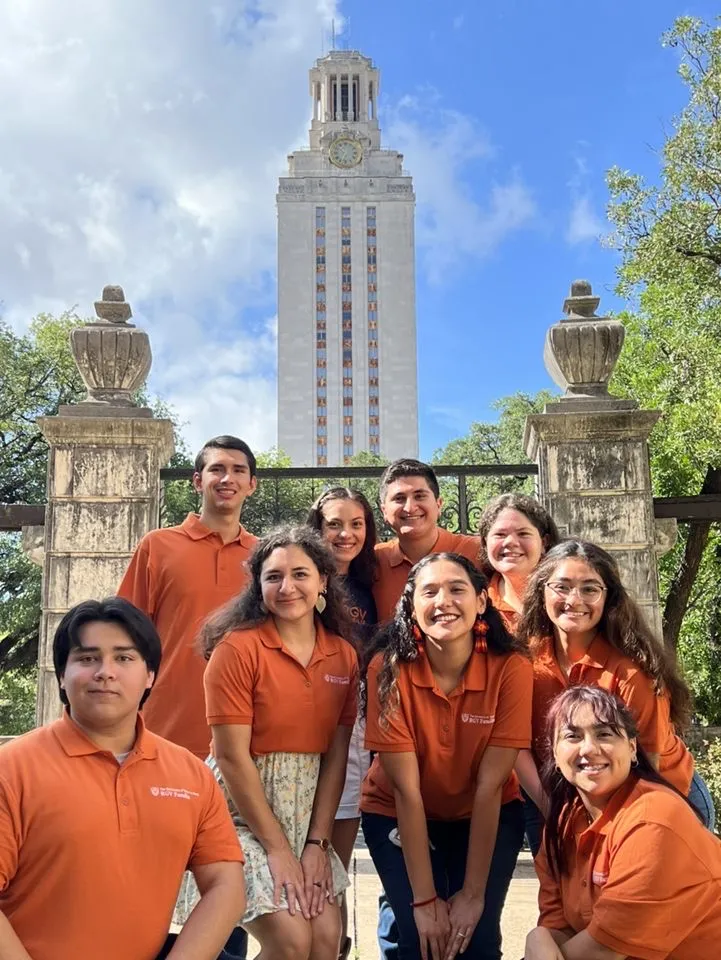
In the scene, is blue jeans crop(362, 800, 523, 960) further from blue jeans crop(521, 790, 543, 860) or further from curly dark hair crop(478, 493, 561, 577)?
curly dark hair crop(478, 493, 561, 577)

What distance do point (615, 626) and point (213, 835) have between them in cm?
143

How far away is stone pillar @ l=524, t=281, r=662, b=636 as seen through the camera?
5387mm

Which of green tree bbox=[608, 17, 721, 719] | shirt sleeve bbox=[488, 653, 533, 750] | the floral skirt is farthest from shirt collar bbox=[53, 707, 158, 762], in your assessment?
green tree bbox=[608, 17, 721, 719]

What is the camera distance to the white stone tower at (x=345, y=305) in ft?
236

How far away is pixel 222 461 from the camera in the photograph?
3.38m

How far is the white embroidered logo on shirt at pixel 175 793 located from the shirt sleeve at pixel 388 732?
0.61 meters

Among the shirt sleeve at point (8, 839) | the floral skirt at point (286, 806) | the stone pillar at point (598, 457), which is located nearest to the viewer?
the shirt sleeve at point (8, 839)

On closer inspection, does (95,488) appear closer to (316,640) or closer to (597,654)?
(316,640)

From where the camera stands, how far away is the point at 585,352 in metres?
5.58

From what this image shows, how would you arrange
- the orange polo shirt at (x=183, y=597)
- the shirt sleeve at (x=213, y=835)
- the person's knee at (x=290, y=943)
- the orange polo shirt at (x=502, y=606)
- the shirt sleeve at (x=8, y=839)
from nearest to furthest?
the shirt sleeve at (x=8, y=839), the shirt sleeve at (x=213, y=835), the person's knee at (x=290, y=943), the orange polo shirt at (x=502, y=606), the orange polo shirt at (x=183, y=597)

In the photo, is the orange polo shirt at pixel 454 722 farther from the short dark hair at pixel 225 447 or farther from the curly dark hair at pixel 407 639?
the short dark hair at pixel 225 447

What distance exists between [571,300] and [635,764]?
3.96 m

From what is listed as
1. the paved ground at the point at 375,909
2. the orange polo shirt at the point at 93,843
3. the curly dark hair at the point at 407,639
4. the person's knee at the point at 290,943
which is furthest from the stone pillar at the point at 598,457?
the orange polo shirt at the point at 93,843

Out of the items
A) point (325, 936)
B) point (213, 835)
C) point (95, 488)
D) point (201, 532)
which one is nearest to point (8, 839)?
point (213, 835)
